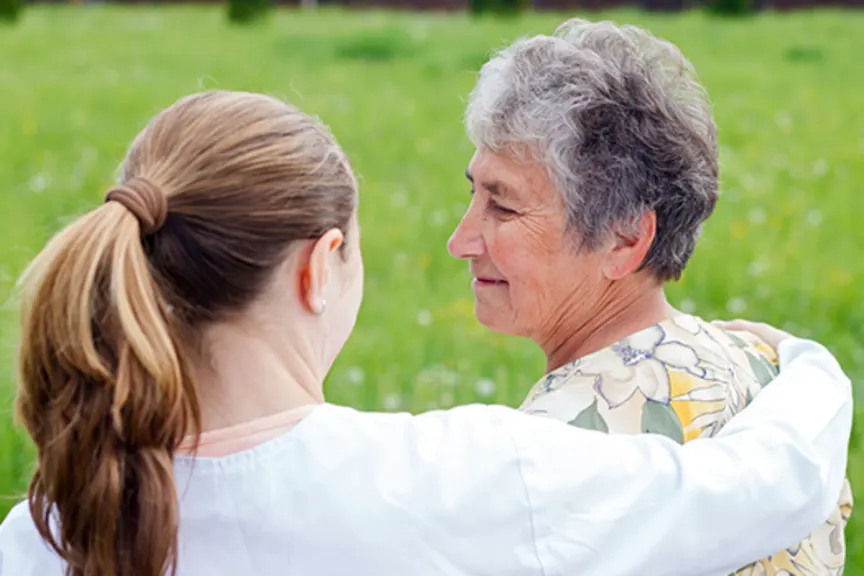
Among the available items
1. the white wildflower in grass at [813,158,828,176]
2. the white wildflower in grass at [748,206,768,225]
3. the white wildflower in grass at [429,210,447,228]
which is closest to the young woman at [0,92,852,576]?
the white wildflower in grass at [429,210,447,228]

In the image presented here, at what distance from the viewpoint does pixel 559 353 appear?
2.48 meters

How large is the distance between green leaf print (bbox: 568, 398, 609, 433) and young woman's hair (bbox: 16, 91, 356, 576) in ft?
1.92

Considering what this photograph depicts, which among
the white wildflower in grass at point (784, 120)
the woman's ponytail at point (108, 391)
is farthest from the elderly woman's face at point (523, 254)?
the white wildflower in grass at point (784, 120)

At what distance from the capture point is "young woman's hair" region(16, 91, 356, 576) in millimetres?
1598

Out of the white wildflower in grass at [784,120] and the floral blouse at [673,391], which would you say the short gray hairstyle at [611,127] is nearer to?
the floral blouse at [673,391]

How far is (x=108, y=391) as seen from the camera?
161cm

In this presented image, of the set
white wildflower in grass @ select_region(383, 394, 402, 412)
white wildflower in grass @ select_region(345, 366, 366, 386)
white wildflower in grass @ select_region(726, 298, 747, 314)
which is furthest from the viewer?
white wildflower in grass @ select_region(726, 298, 747, 314)

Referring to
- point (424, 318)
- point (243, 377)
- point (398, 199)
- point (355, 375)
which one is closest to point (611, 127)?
point (243, 377)

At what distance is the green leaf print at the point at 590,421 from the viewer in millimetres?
2002

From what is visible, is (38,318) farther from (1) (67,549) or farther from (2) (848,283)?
(2) (848,283)

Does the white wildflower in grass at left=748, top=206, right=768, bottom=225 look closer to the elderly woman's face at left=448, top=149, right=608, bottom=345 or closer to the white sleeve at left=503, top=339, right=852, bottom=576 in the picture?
the elderly woman's face at left=448, top=149, right=608, bottom=345

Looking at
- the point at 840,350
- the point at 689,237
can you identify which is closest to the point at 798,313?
the point at 840,350

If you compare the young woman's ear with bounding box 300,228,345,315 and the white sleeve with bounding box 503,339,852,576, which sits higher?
the young woman's ear with bounding box 300,228,345,315

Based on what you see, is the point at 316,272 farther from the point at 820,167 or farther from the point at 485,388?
the point at 820,167
